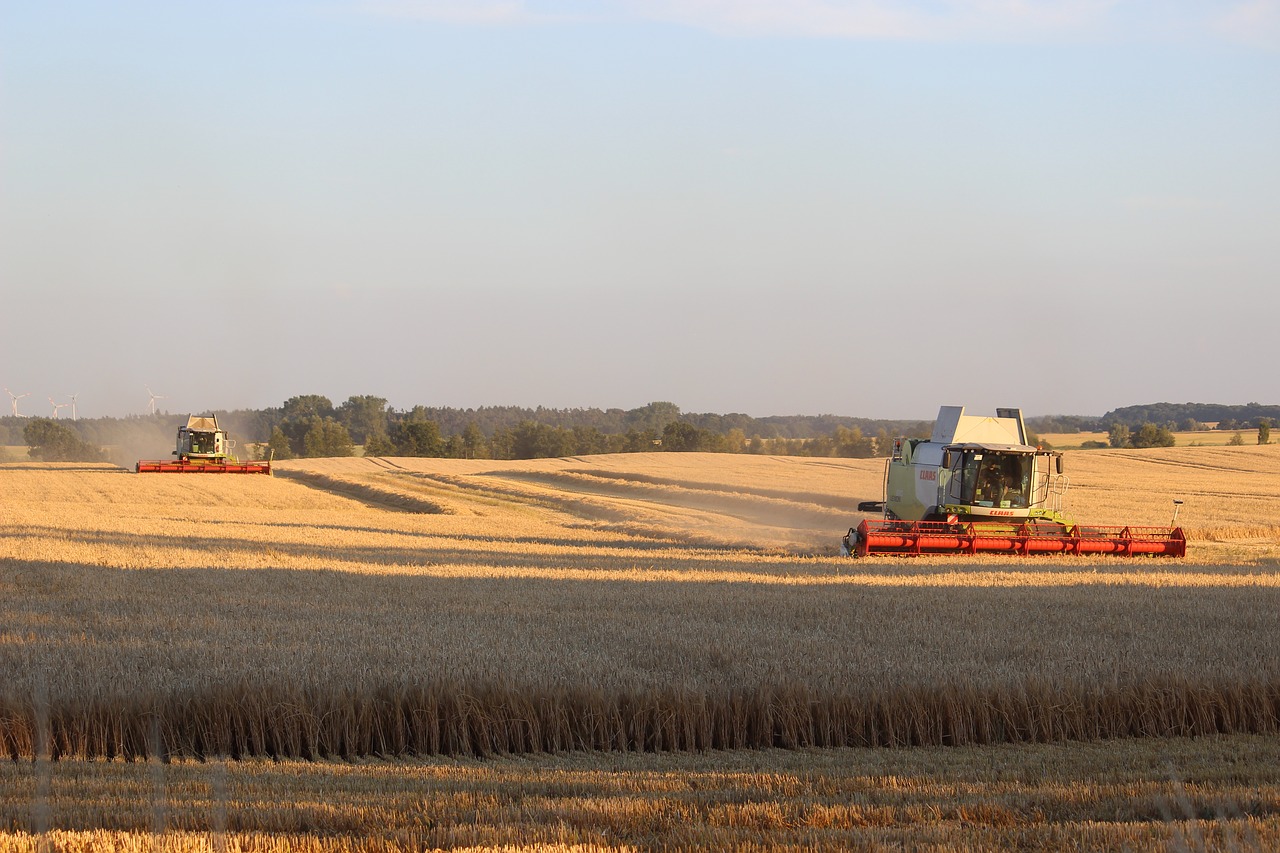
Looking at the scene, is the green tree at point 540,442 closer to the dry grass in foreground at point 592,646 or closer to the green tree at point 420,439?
the green tree at point 420,439

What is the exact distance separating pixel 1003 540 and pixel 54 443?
8414 centimetres

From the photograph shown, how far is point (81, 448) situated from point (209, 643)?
84800 mm

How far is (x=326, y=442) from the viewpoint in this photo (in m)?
94.7

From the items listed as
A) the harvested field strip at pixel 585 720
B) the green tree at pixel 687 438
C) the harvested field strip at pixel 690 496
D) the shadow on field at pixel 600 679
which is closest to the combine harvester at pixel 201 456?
the harvested field strip at pixel 690 496

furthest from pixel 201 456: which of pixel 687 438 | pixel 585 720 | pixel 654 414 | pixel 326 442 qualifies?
pixel 654 414

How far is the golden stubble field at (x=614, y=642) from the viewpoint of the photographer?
8.22 meters

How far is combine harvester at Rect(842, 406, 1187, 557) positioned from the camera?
68.5 ft

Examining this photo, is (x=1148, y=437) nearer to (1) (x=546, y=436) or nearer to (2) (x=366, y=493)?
(1) (x=546, y=436)

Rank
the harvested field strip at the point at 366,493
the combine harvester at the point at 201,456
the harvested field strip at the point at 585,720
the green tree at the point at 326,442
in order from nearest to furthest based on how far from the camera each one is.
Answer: the harvested field strip at the point at 585,720 < the harvested field strip at the point at 366,493 < the combine harvester at the point at 201,456 < the green tree at the point at 326,442

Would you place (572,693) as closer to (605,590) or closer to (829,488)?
(605,590)

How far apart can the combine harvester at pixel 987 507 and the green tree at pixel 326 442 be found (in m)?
77.0

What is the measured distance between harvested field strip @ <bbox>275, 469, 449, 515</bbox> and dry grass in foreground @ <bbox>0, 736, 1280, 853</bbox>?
29.9m

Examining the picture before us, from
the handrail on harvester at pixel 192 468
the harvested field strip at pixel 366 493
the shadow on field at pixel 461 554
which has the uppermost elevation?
the handrail on harvester at pixel 192 468

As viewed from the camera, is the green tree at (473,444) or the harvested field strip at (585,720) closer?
the harvested field strip at (585,720)
